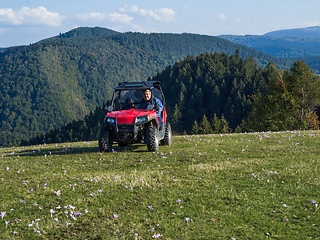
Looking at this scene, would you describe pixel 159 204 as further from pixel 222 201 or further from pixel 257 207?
pixel 257 207

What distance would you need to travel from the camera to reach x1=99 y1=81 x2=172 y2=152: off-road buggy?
1245cm

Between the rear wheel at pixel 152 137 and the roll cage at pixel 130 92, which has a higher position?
the roll cage at pixel 130 92

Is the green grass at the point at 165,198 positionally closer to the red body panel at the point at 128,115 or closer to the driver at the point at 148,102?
the red body panel at the point at 128,115

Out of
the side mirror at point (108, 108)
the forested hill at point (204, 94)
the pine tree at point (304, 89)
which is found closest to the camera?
the side mirror at point (108, 108)

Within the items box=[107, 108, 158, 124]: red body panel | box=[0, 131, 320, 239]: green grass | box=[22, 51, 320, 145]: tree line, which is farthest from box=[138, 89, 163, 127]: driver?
box=[22, 51, 320, 145]: tree line

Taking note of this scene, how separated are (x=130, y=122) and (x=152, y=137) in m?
1.26

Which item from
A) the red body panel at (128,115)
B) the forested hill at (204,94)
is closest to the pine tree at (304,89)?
the red body panel at (128,115)

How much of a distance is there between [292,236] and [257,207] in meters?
1.24

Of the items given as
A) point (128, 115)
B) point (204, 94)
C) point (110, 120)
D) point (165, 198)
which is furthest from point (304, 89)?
point (204, 94)

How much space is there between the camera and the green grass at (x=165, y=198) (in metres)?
5.47

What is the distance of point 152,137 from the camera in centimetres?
A: 1275

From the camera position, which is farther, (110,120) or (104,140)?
(104,140)

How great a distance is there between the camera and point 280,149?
12711 millimetres

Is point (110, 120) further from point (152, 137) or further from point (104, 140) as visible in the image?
point (152, 137)
